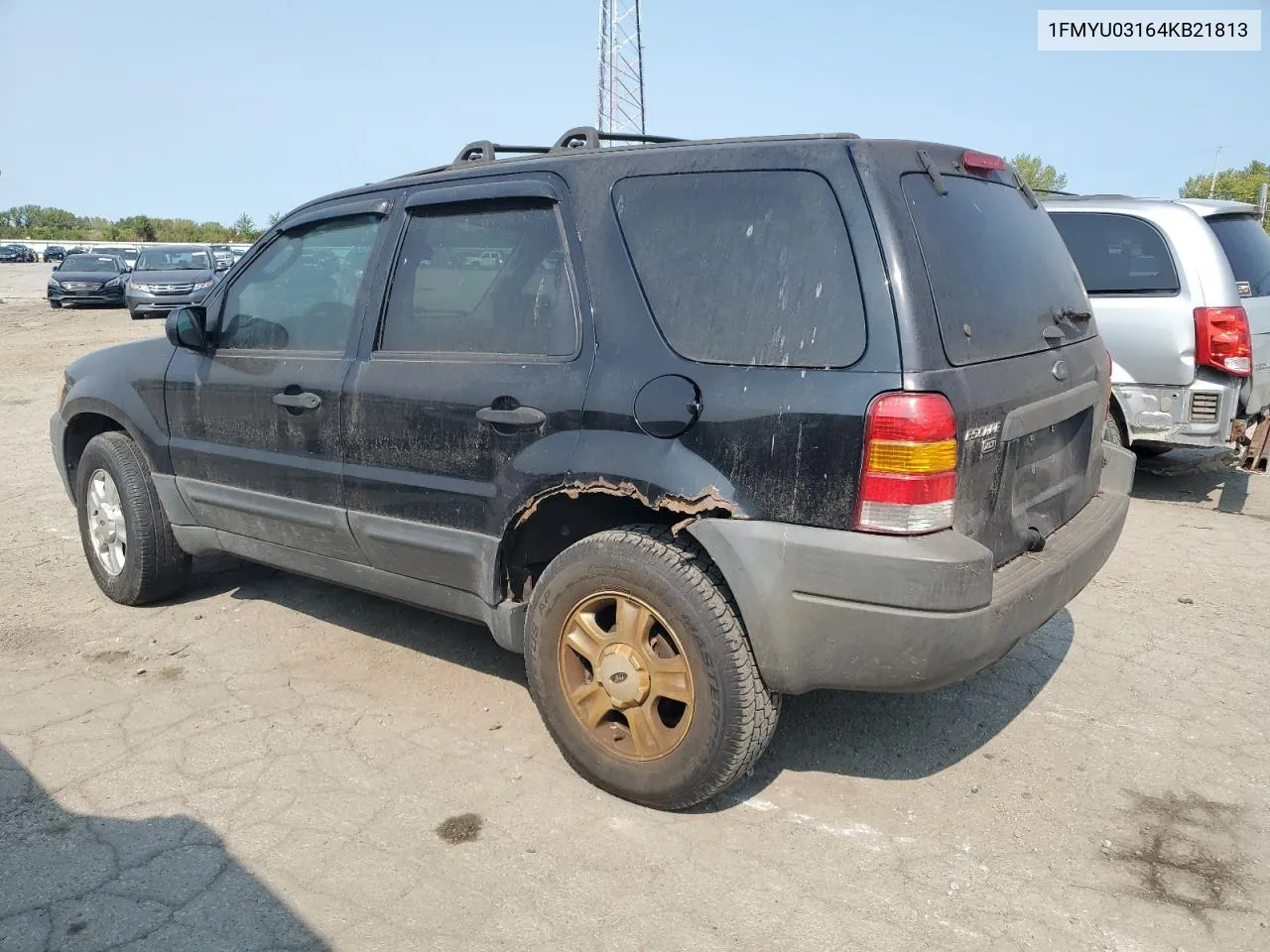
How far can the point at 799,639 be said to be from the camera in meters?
2.71

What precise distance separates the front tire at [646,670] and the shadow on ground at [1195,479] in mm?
5185

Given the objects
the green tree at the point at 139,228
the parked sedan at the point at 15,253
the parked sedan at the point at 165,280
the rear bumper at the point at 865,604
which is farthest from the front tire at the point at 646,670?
the green tree at the point at 139,228

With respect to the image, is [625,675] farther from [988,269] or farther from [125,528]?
[125,528]

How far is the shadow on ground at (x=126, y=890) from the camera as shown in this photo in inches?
97.8

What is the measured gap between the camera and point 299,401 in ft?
12.6

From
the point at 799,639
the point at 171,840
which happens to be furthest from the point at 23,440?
the point at 799,639

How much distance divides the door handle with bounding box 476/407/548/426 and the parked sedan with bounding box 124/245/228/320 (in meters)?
20.5

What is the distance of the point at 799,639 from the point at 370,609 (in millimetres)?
2675

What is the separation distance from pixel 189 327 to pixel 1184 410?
222 inches

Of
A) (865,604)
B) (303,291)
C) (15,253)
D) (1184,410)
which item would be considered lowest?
(1184,410)

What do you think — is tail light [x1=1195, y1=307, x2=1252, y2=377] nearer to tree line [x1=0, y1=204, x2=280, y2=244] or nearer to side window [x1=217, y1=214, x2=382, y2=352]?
side window [x1=217, y1=214, x2=382, y2=352]

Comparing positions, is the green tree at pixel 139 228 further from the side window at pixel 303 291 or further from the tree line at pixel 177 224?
the side window at pixel 303 291

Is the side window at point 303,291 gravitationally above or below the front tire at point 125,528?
above

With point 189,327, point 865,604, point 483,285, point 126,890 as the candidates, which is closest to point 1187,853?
point 865,604
